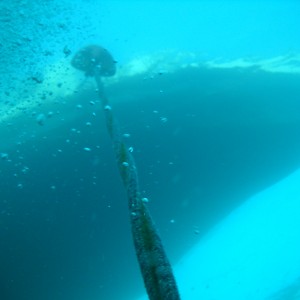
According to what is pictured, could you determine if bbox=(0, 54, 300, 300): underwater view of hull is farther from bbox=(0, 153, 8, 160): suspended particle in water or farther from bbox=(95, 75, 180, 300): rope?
bbox=(95, 75, 180, 300): rope

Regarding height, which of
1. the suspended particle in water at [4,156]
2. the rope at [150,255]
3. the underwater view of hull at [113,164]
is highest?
the suspended particle in water at [4,156]

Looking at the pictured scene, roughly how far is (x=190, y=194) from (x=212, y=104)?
16.5ft

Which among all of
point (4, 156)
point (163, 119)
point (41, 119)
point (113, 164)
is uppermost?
point (41, 119)

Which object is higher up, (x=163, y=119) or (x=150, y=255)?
(x=163, y=119)

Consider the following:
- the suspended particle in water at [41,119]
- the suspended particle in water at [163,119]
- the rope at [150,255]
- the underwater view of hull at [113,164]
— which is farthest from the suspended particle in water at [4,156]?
the rope at [150,255]

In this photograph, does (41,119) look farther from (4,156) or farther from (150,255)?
(150,255)

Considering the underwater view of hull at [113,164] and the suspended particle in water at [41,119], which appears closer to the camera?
the suspended particle in water at [41,119]

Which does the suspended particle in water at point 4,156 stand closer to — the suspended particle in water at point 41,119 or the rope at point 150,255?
the suspended particle in water at point 41,119

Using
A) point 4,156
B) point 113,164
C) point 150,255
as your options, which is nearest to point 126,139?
point 113,164

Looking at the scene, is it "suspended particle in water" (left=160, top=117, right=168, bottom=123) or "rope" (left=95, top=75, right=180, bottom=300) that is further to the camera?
"suspended particle in water" (left=160, top=117, right=168, bottom=123)

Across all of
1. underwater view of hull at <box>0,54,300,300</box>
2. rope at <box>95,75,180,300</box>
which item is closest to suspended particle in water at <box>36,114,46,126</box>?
underwater view of hull at <box>0,54,300,300</box>

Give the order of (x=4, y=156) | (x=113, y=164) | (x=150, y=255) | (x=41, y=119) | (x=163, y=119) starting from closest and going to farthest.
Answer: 1. (x=150, y=255)
2. (x=41, y=119)
3. (x=4, y=156)
4. (x=163, y=119)
5. (x=113, y=164)

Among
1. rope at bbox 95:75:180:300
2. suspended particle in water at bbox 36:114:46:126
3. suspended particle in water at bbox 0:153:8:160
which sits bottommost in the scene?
rope at bbox 95:75:180:300

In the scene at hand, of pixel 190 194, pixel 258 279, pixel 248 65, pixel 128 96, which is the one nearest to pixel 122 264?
pixel 190 194
